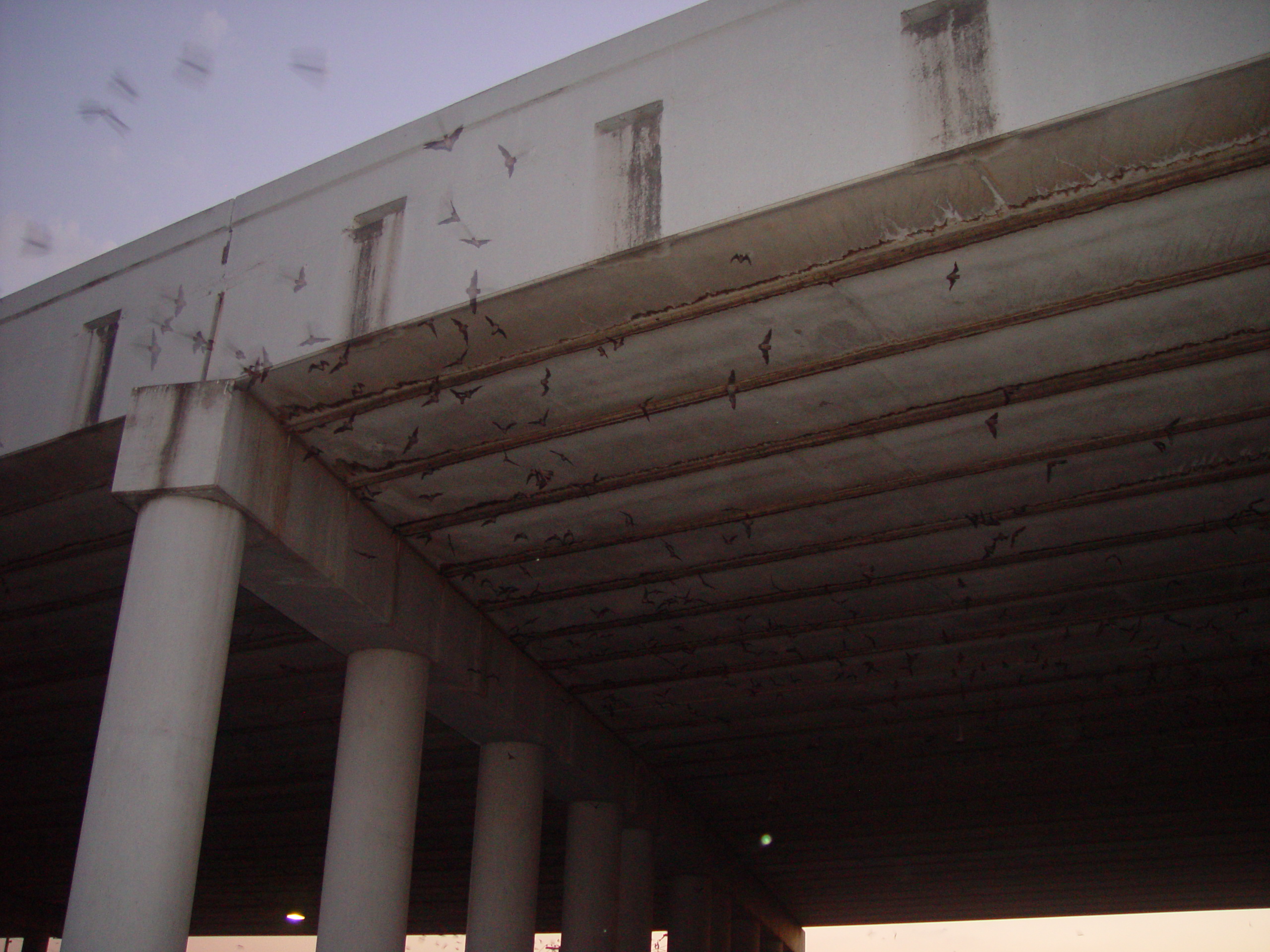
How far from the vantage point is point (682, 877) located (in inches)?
1051

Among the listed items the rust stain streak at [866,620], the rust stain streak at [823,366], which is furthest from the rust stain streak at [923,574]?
the rust stain streak at [823,366]

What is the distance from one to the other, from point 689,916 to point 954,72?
72.5ft

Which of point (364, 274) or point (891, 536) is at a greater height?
point (364, 274)

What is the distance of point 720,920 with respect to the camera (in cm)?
2838

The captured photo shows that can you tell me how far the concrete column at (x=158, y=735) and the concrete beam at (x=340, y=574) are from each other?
42 centimetres

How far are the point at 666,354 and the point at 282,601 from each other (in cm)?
528

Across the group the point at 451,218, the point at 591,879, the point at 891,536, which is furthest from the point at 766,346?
the point at 591,879

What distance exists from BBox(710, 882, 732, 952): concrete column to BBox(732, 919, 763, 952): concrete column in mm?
1754

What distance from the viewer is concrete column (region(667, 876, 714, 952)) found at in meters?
26.4

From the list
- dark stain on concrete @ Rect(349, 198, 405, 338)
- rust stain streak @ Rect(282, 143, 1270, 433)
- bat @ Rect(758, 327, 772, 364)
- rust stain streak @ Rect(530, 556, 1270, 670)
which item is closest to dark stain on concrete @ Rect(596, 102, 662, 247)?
rust stain streak @ Rect(282, 143, 1270, 433)

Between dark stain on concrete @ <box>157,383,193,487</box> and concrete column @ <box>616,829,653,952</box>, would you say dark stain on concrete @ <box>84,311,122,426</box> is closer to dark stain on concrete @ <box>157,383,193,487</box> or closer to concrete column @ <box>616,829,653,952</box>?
dark stain on concrete @ <box>157,383,193,487</box>

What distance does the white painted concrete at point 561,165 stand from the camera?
8.23 meters

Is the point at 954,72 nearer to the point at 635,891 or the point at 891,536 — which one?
the point at 891,536

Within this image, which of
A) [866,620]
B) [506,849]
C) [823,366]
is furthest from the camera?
[506,849]
